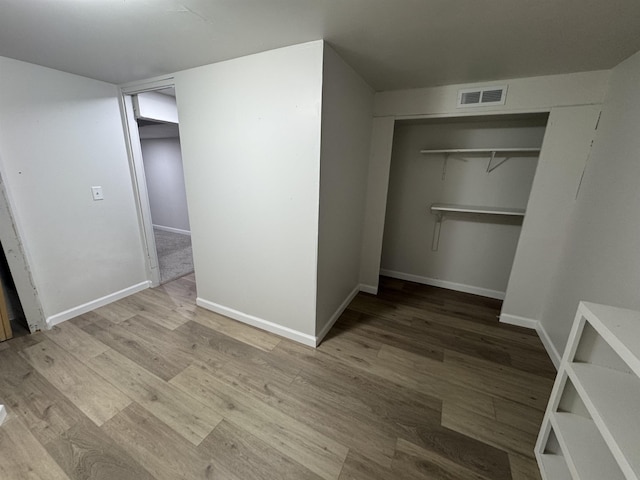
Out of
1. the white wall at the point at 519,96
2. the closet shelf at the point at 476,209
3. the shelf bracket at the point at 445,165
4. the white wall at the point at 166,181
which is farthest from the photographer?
the white wall at the point at 166,181

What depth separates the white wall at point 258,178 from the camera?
5.59 feet

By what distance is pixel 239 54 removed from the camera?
5.80 ft

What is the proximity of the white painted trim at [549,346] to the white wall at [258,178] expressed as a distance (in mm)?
1894

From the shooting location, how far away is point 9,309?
88.4 inches

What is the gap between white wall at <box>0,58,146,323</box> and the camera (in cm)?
197

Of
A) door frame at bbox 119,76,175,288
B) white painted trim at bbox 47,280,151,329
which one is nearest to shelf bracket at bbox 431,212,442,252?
door frame at bbox 119,76,175,288

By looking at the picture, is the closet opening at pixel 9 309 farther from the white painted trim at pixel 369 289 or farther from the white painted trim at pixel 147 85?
the white painted trim at pixel 369 289

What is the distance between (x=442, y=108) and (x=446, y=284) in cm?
206

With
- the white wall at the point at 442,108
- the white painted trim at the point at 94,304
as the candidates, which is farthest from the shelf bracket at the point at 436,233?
the white painted trim at the point at 94,304

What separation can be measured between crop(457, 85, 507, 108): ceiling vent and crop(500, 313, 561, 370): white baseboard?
2.00m

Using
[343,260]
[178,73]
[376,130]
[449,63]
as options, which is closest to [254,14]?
[178,73]

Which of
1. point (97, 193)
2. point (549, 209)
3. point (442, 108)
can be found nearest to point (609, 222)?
point (549, 209)

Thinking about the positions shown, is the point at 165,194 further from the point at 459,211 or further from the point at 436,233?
the point at 459,211

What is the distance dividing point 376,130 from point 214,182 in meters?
1.71
